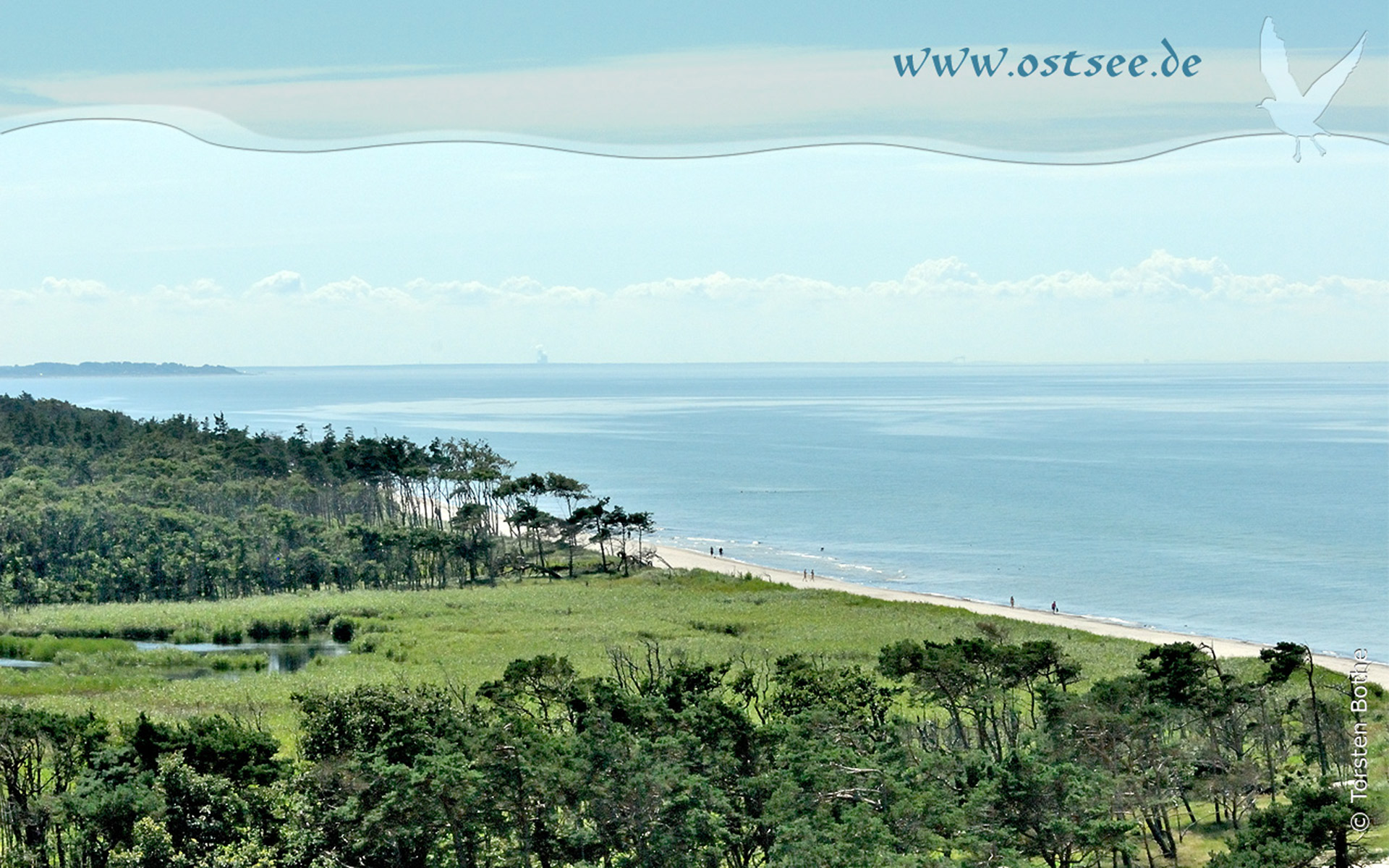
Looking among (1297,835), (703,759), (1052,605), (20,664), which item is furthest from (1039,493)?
(1297,835)

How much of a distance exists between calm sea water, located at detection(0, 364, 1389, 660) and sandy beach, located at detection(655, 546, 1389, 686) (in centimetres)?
139

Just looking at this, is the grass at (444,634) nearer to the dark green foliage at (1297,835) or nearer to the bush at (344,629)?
the bush at (344,629)

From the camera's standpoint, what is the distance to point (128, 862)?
10391mm

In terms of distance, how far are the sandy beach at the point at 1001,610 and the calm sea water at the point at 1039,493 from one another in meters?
1.39

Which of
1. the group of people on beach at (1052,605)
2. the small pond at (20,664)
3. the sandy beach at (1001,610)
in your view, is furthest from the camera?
the group of people on beach at (1052,605)

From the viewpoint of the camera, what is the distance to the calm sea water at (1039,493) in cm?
3897

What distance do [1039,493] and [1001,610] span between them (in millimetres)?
30372

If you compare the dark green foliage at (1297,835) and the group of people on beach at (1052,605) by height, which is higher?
the dark green foliage at (1297,835)

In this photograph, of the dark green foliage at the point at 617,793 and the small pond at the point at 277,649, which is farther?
the small pond at the point at 277,649

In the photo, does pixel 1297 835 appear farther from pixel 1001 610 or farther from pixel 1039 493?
pixel 1039 493

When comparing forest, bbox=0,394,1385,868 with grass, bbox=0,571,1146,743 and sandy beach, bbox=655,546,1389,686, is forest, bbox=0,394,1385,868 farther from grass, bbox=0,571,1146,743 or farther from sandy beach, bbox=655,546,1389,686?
sandy beach, bbox=655,546,1389,686

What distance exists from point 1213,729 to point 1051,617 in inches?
819

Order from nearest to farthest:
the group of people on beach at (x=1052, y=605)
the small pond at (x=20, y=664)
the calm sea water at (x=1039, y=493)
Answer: the small pond at (x=20, y=664) < the group of people on beach at (x=1052, y=605) < the calm sea water at (x=1039, y=493)

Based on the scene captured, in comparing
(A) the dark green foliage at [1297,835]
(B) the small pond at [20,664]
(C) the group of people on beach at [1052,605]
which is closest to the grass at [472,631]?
(B) the small pond at [20,664]
